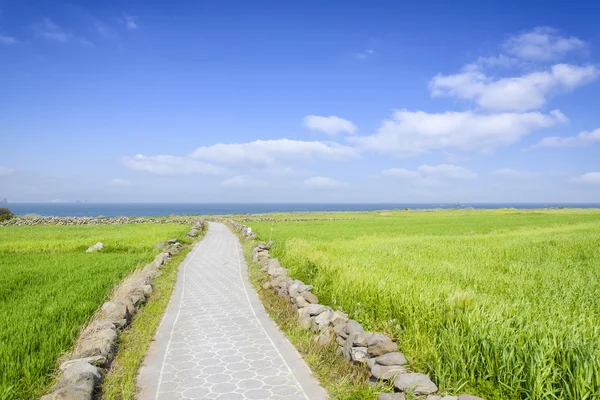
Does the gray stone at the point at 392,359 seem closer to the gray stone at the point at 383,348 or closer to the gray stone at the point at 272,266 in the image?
the gray stone at the point at 383,348

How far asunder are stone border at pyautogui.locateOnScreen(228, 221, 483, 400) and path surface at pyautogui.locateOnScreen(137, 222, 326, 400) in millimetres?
741

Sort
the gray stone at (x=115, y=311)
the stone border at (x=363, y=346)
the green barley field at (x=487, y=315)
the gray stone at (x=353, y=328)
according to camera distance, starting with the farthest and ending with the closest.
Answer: the gray stone at (x=115, y=311) < the gray stone at (x=353, y=328) < the stone border at (x=363, y=346) < the green barley field at (x=487, y=315)

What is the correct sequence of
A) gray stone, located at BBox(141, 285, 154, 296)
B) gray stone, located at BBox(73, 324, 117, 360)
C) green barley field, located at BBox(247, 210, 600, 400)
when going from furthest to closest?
gray stone, located at BBox(141, 285, 154, 296)
gray stone, located at BBox(73, 324, 117, 360)
green barley field, located at BBox(247, 210, 600, 400)

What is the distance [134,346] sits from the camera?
6.83 metres

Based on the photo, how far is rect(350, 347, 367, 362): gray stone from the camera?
568 cm

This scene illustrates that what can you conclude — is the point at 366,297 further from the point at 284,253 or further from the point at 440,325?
the point at 284,253

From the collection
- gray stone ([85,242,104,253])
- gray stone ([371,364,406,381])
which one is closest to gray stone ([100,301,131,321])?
A: gray stone ([371,364,406,381])

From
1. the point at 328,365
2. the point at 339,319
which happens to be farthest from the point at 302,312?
the point at 328,365

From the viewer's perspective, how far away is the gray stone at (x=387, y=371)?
5016 mm

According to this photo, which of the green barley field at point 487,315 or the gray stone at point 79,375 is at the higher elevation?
the green barley field at point 487,315

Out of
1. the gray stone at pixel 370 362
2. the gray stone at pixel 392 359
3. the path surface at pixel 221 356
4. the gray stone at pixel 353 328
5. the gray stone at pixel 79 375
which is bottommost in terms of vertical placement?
the path surface at pixel 221 356

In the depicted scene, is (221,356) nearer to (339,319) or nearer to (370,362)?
(339,319)

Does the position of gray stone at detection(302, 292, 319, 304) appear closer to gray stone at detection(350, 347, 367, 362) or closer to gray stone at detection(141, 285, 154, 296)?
gray stone at detection(350, 347, 367, 362)

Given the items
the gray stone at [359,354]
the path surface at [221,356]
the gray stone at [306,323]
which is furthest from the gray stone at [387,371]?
the gray stone at [306,323]
